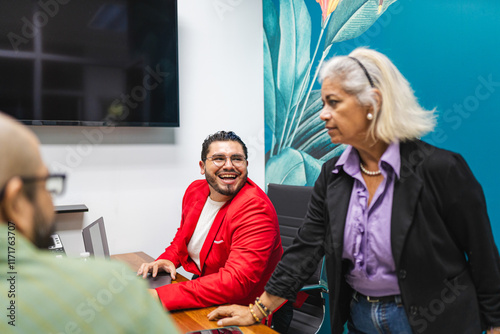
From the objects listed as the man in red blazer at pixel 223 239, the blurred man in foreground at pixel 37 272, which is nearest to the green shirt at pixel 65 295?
the blurred man in foreground at pixel 37 272

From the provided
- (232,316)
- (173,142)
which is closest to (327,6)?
(173,142)

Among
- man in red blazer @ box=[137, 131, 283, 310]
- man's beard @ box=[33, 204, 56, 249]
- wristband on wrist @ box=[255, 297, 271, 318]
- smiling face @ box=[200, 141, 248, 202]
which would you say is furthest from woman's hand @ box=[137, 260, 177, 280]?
man's beard @ box=[33, 204, 56, 249]

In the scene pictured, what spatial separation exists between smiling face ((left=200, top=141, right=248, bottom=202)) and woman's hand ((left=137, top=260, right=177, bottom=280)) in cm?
45

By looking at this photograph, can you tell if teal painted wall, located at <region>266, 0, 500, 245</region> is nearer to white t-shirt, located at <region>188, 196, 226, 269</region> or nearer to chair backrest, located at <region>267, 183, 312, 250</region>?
chair backrest, located at <region>267, 183, 312, 250</region>

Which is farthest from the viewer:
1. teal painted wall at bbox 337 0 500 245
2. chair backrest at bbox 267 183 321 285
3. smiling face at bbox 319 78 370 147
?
chair backrest at bbox 267 183 321 285

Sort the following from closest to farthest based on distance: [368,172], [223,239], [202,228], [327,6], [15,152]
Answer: [15,152] → [368,172] → [223,239] → [202,228] → [327,6]

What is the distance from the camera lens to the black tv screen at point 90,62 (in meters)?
2.41

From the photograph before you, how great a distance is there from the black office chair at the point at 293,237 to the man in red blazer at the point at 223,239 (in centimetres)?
41

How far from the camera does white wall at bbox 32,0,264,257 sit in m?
2.68

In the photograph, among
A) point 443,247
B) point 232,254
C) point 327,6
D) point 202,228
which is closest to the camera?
point 443,247

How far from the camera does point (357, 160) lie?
4.45ft

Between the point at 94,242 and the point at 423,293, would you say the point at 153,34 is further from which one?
the point at 423,293

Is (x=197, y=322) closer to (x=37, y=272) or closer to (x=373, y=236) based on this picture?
(x=373, y=236)

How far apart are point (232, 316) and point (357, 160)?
2.31 feet
